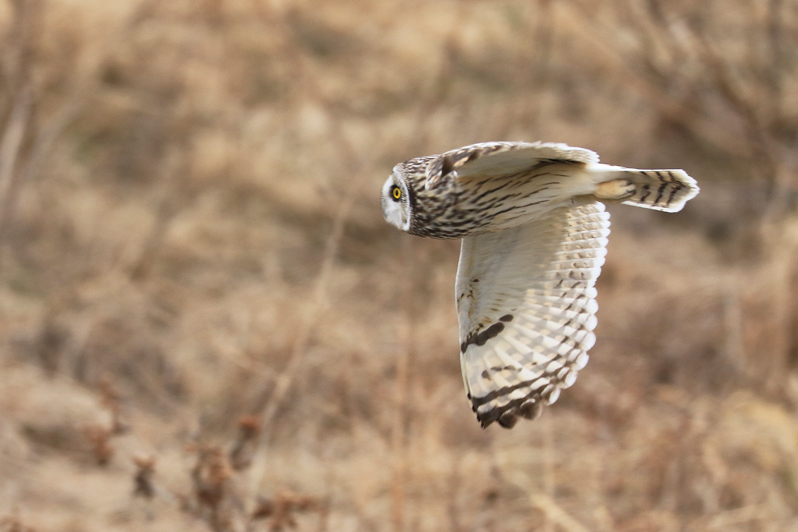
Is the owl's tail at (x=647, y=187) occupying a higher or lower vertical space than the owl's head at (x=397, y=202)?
lower

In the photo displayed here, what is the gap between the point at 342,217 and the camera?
290cm

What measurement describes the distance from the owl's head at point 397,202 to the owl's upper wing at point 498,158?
9 centimetres

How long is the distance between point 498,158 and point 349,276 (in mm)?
4795

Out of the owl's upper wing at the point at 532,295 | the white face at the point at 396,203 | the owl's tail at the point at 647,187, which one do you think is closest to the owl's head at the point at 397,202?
the white face at the point at 396,203

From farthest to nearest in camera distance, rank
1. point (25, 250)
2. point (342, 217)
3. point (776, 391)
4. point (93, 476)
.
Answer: point (25, 250), point (776, 391), point (93, 476), point (342, 217)

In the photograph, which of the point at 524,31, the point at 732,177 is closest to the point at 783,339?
the point at 732,177

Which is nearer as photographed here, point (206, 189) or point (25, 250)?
point (25, 250)

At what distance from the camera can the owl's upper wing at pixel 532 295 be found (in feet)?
9.02

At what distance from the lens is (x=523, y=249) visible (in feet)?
9.25

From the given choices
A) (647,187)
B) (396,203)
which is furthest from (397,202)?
(647,187)

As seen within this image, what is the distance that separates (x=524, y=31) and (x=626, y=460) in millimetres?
4997

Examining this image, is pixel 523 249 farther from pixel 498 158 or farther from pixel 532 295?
pixel 498 158

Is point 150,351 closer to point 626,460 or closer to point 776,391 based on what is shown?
point 626,460

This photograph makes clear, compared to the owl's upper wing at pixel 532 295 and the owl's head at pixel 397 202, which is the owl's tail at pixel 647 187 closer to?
the owl's upper wing at pixel 532 295
